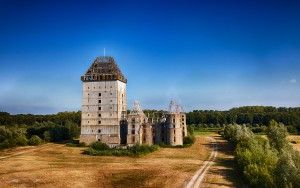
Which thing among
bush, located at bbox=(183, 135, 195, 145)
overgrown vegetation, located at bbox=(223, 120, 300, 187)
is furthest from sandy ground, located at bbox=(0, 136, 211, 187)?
overgrown vegetation, located at bbox=(223, 120, 300, 187)

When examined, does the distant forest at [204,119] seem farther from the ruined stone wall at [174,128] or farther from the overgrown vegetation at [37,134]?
the ruined stone wall at [174,128]

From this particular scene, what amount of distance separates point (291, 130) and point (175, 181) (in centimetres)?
9920

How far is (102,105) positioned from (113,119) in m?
4.63

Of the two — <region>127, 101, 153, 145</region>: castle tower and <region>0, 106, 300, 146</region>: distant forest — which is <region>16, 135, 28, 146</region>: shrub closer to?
<region>0, 106, 300, 146</region>: distant forest

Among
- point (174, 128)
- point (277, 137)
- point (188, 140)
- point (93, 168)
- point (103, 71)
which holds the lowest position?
point (93, 168)

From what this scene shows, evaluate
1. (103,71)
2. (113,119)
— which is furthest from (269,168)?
(103,71)

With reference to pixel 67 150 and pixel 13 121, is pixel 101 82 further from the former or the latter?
pixel 13 121

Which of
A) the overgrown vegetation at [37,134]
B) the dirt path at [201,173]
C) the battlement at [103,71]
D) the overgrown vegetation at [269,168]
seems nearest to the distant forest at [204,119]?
the overgrown vegetation at [37,134]

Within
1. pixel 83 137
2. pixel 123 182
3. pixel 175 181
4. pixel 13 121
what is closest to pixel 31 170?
pixel 123 182

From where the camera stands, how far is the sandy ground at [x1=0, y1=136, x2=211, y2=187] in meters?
56.9

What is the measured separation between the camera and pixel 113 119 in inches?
3784

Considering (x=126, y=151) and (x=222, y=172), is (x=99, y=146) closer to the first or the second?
(x=126, y=151)

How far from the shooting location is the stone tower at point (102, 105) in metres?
96.0

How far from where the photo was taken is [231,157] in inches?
3226
